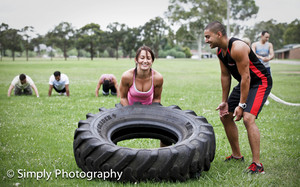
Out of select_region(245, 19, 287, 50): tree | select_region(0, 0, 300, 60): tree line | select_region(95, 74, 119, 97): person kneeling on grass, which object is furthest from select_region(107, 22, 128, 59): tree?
select_region(95, 74, 119, 97): person kneeling on grass

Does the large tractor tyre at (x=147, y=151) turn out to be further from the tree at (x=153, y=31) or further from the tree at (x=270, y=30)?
the tree at (x=270, y=30)

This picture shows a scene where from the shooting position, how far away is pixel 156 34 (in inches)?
3196

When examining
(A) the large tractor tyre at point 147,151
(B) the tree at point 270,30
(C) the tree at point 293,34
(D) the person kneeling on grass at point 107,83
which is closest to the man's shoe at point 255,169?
(A) the large tractor tyre at point 147,151

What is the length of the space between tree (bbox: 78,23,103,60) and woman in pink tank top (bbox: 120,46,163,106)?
7279cm

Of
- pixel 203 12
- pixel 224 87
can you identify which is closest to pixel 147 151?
pixel 224 87

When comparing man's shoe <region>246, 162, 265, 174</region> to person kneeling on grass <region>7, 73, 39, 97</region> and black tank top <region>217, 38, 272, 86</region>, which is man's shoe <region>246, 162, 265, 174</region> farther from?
person kneeling on grass <region>7, 73, 39, 97</region>

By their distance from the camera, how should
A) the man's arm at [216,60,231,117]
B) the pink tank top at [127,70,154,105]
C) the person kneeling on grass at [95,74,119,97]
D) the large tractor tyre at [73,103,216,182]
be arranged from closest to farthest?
the large tractor tyre at [73,103,216,182], the man's arm at [216,60,231,117], the pink tank top at [127,70,154,105], the person kneeling on grass at [95,74,119,97]

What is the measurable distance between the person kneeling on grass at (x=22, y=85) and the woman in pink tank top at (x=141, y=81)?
7.96 meters

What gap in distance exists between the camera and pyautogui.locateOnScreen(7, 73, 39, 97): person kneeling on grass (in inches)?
454

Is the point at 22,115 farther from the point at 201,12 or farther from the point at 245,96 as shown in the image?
the point at 201,12

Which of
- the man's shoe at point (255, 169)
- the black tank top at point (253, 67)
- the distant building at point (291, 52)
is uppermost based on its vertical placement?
the distant building at point (291, 52)

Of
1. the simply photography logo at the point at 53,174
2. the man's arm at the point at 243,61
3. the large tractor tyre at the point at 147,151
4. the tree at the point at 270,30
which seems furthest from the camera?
the tree at the point at 270,30

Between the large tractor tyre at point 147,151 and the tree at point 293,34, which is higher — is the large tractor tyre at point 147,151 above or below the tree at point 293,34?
below

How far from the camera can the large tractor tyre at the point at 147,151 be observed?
10.6 ft
